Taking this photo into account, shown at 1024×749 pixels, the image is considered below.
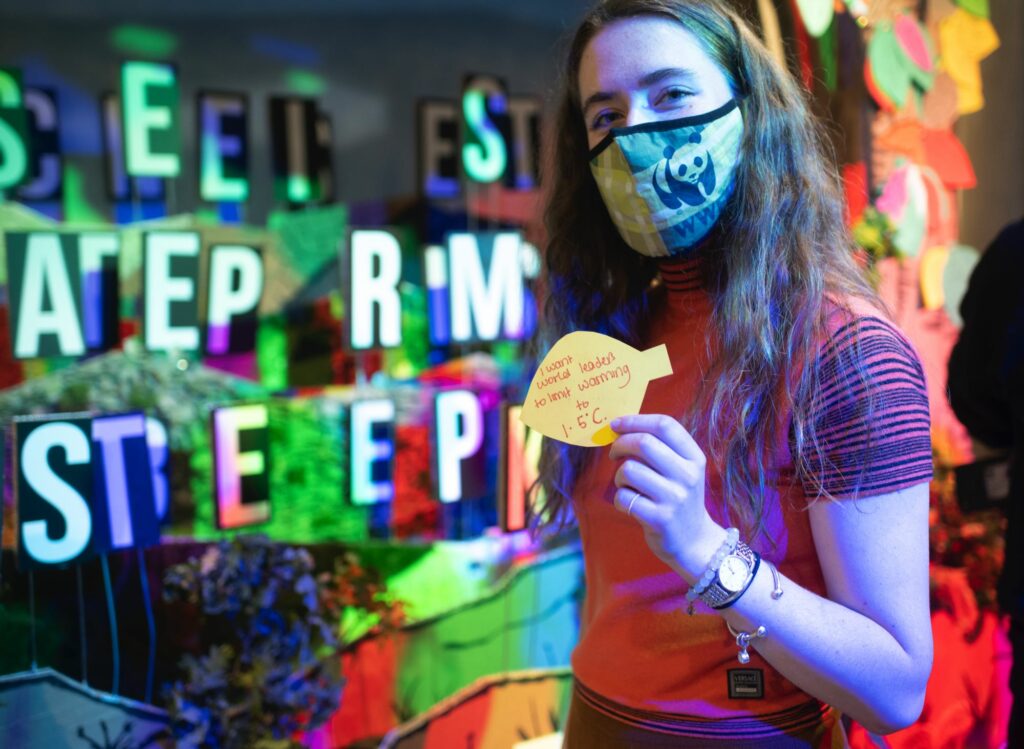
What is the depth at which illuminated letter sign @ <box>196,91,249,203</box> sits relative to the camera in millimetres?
2143

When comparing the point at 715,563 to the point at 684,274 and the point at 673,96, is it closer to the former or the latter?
the point at 684,274

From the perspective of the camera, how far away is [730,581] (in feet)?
3.00

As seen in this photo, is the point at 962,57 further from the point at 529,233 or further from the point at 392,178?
the point at 392,178

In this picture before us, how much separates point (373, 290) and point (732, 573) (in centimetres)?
160

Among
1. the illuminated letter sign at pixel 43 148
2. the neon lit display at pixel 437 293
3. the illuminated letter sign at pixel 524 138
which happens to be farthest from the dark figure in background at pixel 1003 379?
the illuminated letter sign at pixel 43 148

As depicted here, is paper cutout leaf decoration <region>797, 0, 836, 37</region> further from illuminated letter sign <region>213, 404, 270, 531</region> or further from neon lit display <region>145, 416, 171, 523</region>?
neon lit display <region>145, 416, 171, 523</region>

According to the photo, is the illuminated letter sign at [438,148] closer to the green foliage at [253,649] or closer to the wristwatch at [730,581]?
the green foliage at [253,649]

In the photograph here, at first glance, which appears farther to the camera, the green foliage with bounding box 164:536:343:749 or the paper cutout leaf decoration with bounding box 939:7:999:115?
the paper cutout leaf decoration with bounding box 939:7:999:115

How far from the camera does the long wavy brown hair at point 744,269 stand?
104cm

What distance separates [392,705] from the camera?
95.5 inches

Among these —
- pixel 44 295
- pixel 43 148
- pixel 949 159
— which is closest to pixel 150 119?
pixel 43 148

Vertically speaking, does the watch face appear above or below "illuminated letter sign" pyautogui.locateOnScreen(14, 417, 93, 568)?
above

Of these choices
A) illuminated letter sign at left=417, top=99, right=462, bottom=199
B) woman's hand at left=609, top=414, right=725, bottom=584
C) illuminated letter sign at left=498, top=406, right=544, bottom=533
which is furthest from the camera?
illuminated letter sign at left=498, top=406, right=544, bottom=533

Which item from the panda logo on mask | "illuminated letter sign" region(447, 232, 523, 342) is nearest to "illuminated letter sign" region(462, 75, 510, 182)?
"illuminated letter sign" region(447, 232, 523, 342)
